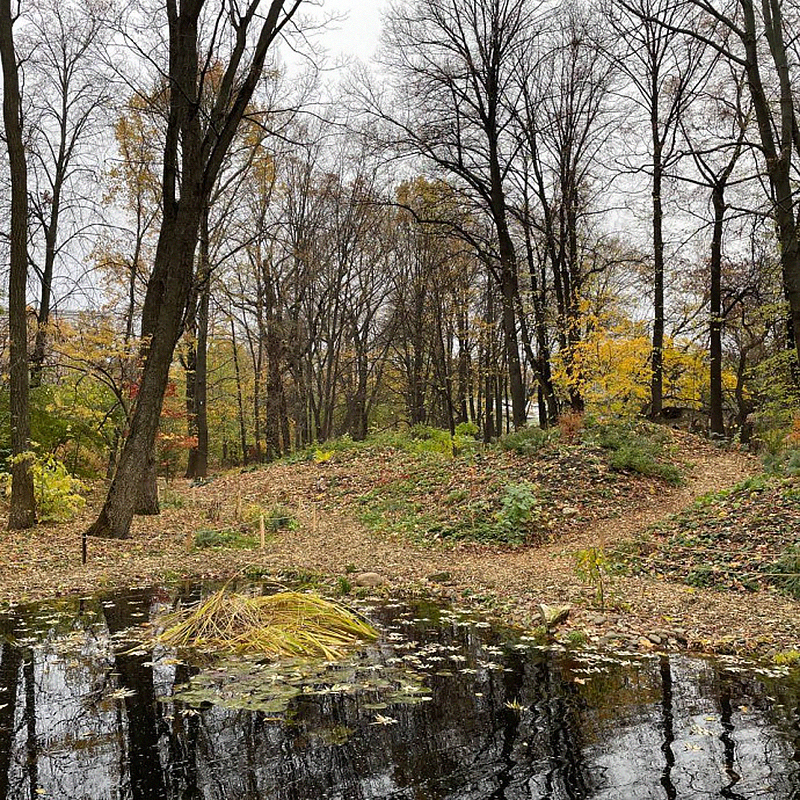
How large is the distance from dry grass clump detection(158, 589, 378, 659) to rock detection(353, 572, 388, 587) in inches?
65.9

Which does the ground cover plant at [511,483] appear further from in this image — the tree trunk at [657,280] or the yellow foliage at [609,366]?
the tree trunk at [657,280]

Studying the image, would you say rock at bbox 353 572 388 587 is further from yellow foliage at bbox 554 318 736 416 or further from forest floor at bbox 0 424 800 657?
yellow foliage at bbox 554 318 736 416

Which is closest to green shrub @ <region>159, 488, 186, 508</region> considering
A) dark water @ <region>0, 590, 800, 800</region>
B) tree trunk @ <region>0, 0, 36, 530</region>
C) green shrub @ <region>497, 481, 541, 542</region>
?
tree trunk @ <region>0, 0, 36, 530</region>

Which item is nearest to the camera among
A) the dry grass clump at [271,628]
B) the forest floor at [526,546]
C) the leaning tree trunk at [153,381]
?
the dry grass clump at [271,628]

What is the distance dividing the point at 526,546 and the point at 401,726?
614 cm

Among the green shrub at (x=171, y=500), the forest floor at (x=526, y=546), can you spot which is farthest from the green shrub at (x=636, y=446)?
the green shrub at (x=171, y=500)

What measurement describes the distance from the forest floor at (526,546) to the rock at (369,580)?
0.11 feet

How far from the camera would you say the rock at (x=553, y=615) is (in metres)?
5.57

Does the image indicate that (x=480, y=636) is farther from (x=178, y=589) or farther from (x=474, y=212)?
(x=474, y=212)

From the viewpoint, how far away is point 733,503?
9031mm

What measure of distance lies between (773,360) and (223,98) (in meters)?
13.3

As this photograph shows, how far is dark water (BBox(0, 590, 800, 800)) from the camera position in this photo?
2.93 meters

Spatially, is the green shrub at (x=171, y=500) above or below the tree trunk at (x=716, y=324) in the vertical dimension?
below

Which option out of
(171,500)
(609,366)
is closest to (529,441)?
(609,366)
